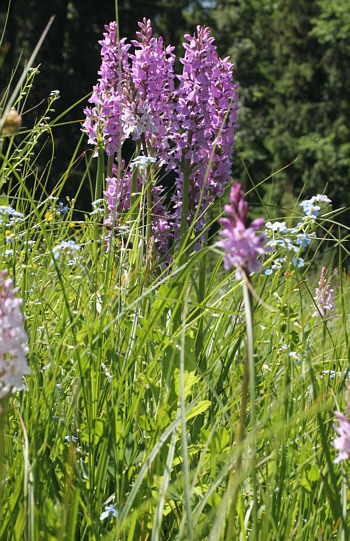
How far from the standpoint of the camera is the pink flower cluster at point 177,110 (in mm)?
1925

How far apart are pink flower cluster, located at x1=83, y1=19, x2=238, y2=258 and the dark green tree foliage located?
51.9 feet

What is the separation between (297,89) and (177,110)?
820 inches

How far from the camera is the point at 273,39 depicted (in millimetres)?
21797

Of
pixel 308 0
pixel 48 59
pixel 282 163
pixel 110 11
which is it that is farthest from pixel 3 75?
pixel 308 0

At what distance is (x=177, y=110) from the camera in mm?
1944

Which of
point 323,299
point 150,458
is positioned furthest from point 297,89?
point 150,458

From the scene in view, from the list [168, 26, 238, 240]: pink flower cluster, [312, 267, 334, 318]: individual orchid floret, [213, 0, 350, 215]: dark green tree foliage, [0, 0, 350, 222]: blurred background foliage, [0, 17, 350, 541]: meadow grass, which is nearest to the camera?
[0, 17, 350, 541]: meadow grass

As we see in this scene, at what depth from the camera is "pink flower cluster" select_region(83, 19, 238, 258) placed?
1.92m

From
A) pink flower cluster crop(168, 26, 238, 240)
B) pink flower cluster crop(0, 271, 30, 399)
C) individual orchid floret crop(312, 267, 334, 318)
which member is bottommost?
pink flower cluster crop(0, 271, 30, 399)

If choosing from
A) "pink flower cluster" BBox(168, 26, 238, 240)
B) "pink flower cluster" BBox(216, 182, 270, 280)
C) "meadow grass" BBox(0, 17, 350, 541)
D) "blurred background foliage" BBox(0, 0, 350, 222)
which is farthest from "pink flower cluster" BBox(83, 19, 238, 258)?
"blurred background foliage" BBox(0, 0, 350, 222)

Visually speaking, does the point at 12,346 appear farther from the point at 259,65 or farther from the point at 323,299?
the point at 259,65

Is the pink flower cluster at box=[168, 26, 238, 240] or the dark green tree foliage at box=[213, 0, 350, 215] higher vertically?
the dark green tree foliage at box=[213, 0, 350, 215]

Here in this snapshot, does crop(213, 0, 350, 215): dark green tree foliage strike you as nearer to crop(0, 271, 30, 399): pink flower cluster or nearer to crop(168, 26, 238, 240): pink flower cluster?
crop(168, 26, 238, 240): pink flower cluster

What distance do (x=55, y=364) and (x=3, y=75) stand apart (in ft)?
54.8
